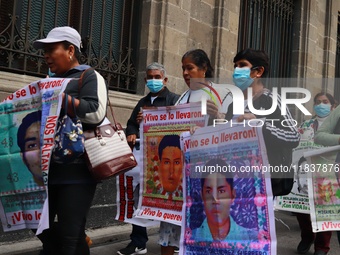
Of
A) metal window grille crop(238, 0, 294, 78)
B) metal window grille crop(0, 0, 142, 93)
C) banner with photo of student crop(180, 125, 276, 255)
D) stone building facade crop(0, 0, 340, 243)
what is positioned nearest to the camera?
banner with photo of student crop(180, 125, 276, 255)

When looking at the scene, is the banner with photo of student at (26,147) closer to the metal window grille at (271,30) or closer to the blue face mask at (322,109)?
the blue face mask at (322,109)

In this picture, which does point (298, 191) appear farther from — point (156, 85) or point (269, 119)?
point (269, 119)

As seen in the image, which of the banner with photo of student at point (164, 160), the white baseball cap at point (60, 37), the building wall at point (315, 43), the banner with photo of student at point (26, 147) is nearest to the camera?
the banner with photo of student at point (26, 147)

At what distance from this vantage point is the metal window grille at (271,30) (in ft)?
30.6

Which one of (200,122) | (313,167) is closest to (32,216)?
(200,122)

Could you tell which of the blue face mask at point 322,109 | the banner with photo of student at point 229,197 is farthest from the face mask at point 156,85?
the blue face mask at point 322,109

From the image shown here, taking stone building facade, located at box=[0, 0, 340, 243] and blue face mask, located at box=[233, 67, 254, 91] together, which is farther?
stone building facade, located at box=[0, 0, 340, 243]

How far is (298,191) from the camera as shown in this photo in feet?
18.7

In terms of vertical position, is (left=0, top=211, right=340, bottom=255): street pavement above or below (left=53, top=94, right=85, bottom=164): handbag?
below

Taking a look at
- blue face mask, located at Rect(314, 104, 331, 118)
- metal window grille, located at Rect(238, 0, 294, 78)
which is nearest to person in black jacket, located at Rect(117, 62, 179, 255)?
blue face mask, located at Rect(314, 104, 331, 118)

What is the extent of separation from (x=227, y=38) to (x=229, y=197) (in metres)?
5.73

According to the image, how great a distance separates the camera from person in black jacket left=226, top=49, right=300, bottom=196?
10.1 ft

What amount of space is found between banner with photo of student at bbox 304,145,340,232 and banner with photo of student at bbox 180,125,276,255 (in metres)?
1.59

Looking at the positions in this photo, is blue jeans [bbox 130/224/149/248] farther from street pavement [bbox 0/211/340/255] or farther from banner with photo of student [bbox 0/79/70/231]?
banner with photo of student [bbox 0/79/70/231]
